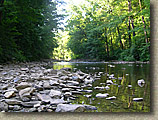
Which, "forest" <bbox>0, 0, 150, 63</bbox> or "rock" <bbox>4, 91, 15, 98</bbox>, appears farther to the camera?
"forest" <bbox>0, 0, 150, 63</bbox>

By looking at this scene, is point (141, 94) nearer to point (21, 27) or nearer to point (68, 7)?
point (68, 7)

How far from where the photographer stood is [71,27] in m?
3.24

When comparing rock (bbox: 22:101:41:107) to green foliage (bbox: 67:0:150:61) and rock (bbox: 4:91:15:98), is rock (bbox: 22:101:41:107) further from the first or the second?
green foliage (bbox: 67:0:150:61)

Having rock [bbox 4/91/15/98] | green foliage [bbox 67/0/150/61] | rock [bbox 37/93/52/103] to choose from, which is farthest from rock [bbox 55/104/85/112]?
green foliage [bbox 67/0/150/61]

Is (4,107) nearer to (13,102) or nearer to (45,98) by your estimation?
(13,102)

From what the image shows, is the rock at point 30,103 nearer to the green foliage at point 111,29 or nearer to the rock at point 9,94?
the rock at point 9,94

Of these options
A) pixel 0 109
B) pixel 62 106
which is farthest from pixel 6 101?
pixel 62 106

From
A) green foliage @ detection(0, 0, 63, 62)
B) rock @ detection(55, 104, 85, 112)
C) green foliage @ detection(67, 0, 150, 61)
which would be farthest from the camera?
green foliage @ detection(0, 0, 63, 62)

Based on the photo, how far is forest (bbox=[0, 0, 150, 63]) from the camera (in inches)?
117

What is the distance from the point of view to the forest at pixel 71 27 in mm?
2961

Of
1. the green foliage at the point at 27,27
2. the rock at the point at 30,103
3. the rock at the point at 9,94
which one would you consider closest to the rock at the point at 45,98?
the rock at the point at 30,103

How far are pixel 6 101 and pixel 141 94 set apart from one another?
1531 millimetres

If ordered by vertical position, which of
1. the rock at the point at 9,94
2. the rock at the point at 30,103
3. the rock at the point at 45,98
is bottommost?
the rock at the point at 30,103

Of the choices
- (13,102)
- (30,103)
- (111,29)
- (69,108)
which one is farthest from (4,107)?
(111,29)
